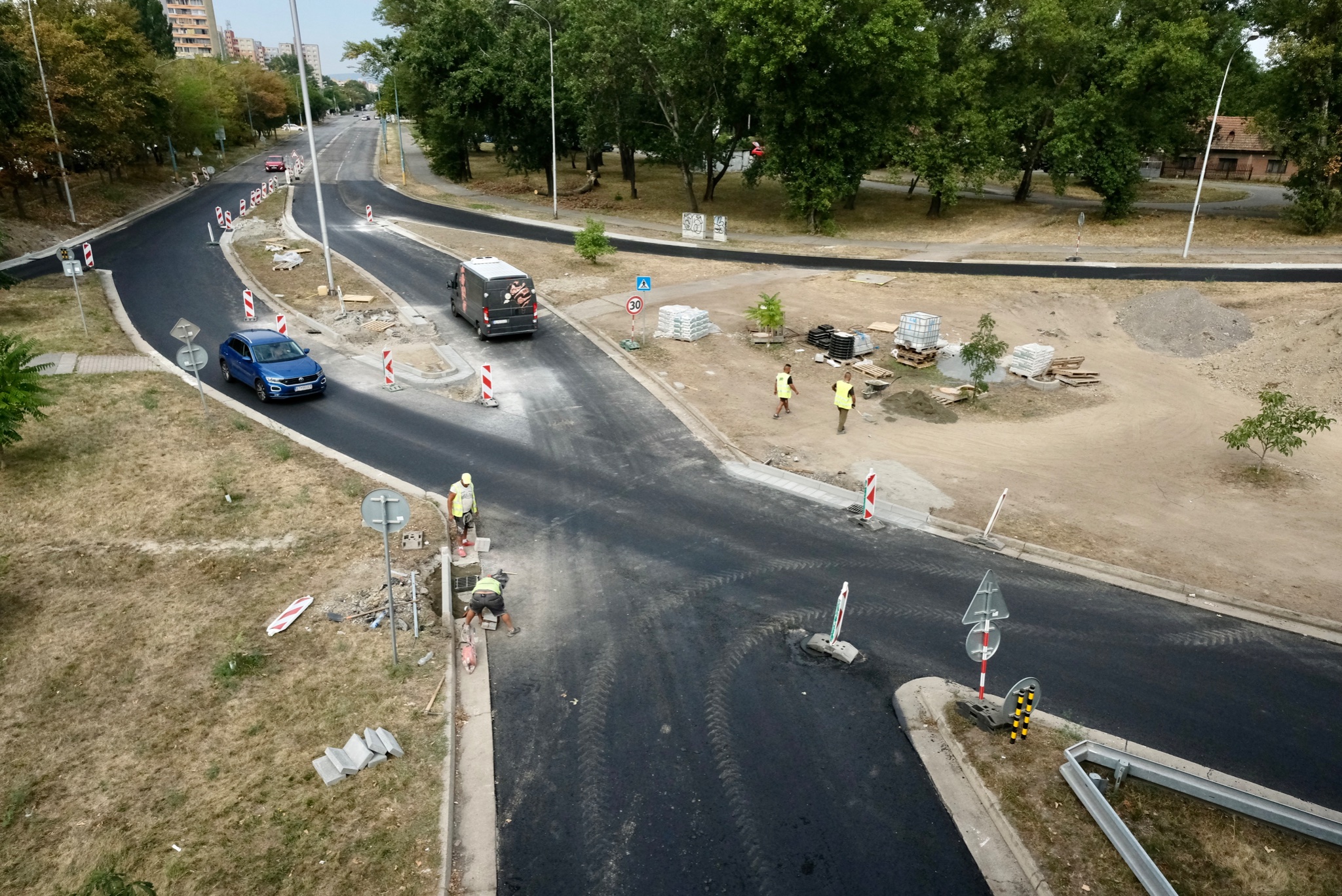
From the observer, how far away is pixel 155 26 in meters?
76.9

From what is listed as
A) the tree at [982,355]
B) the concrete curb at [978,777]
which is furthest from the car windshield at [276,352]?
the tree at [982,355]

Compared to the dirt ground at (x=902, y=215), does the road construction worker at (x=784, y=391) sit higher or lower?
lower

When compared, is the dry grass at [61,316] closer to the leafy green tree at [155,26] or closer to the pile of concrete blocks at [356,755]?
the pile of concrete blocks at [356,755]

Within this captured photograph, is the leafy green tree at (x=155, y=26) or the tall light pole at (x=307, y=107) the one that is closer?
the tall light pole at (x=307, y=107)

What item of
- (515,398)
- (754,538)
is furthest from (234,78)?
(754,538)

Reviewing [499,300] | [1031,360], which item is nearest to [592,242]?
[499,300]

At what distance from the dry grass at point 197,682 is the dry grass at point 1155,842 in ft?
19.8

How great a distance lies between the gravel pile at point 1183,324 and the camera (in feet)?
87.1

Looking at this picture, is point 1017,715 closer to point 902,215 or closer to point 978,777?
point 978,777

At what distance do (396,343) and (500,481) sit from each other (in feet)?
33.6

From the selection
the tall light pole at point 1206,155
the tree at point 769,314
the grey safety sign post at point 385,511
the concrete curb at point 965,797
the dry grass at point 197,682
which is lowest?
the concrete curb at point 965,797

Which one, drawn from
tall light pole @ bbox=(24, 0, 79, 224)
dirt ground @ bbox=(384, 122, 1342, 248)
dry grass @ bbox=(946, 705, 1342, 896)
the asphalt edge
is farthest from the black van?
tall light pole @ bbox=(24, 0, 79, 224)

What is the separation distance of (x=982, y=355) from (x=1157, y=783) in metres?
15.0

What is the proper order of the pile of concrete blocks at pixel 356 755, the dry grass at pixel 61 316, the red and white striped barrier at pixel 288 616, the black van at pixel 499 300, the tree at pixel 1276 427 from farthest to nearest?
the black van at pixel 499 300, the dry grass at pixel 61 316, the tree at pixel 1276 427, the red and white striped barrier at pixel 288 616, the pile of concrete blocks at pixel 356 755
